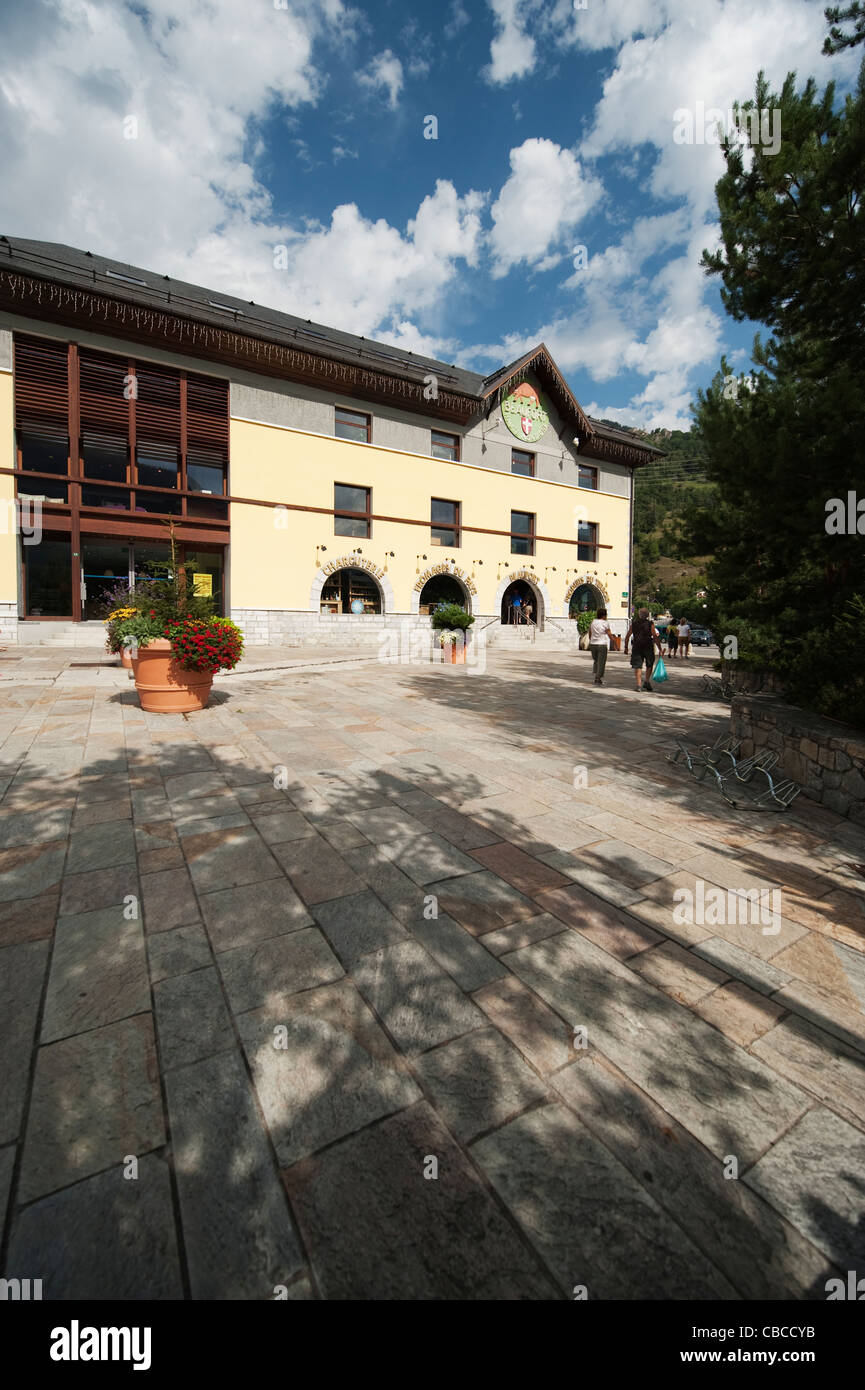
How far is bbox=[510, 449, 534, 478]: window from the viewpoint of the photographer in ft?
82.6

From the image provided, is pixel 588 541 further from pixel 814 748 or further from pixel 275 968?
pixel 275 968


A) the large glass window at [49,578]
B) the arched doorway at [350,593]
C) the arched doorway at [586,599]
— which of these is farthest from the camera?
the arched doorway at [586,599]

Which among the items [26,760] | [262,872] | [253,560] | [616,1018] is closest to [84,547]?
[253,560]

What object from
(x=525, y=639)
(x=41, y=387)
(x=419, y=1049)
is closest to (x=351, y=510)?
(x=525, y=639)

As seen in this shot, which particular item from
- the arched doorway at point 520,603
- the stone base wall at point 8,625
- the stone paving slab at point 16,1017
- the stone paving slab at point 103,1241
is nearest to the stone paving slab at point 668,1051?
the stone paving slab at point 103,1241

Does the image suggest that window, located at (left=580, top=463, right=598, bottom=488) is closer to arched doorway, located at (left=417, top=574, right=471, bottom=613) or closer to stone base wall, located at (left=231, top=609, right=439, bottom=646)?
arched doorway, located at (left=417, top=574, right=471, bottom=613)

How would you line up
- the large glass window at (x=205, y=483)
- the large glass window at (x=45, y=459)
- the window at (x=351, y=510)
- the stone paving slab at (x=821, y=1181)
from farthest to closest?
the window at (x=351, y=510)
the large glass window at (x=205, y=483)
the large glass window at (x=45, y=459)
the stone paving slab at (x=821, y=1181)

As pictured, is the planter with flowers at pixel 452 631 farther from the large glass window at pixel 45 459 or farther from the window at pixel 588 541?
the large glass window at pixel 45 459

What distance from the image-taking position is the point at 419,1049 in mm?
2082

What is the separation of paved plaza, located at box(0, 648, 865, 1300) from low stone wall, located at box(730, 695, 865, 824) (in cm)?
58

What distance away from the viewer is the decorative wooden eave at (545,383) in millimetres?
23797

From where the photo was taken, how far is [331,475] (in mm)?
20328

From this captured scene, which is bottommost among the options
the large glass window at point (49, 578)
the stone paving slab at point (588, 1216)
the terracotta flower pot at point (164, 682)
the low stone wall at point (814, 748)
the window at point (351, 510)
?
the stone paving slab at point (588, 1216)

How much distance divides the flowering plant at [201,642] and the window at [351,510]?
47.1 ft
